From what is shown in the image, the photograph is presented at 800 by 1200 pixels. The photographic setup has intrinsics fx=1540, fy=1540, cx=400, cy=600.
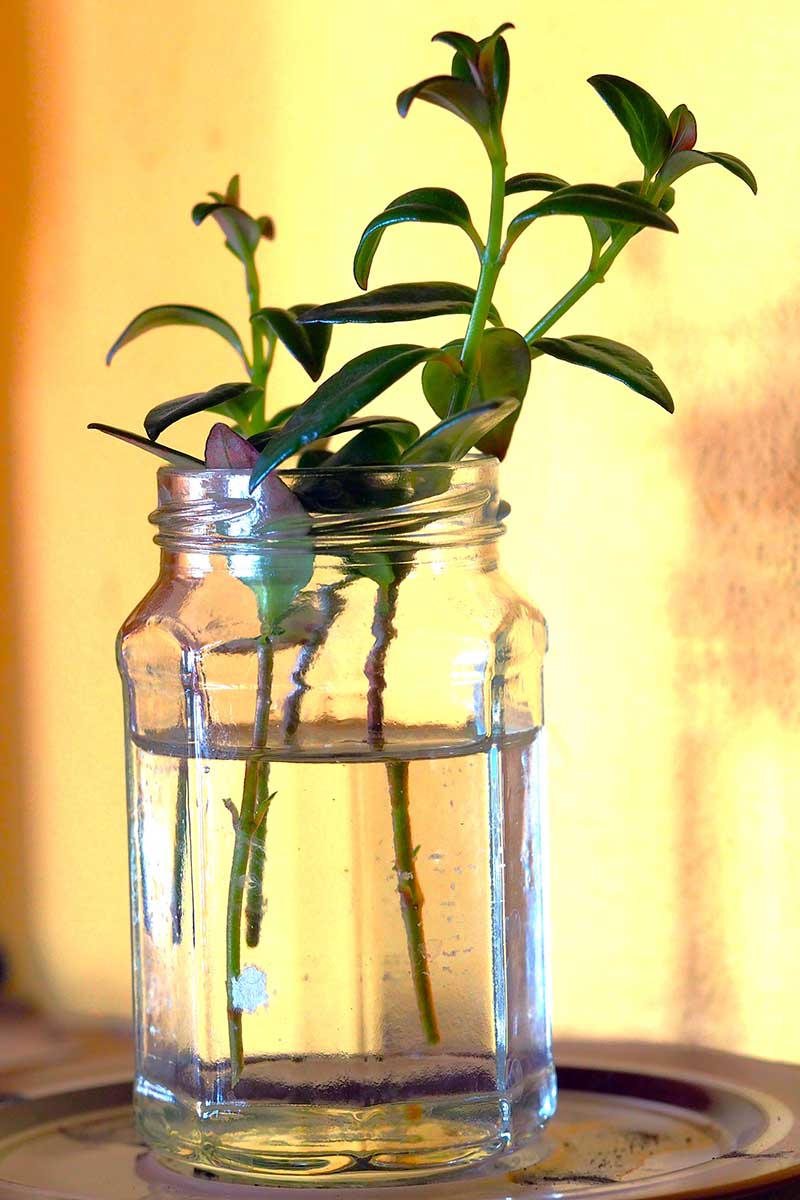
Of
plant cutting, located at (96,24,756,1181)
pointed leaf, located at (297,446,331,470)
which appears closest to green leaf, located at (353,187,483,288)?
plant cutting, located at (96,24,756,1181)

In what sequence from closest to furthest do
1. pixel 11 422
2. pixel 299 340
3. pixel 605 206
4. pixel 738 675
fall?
pixel 605 206 → pixel 299 340 → pixel 738 675 → pixel 11 422

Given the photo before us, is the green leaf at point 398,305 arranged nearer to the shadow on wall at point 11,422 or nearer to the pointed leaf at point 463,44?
the pointed leaf at point 463,44

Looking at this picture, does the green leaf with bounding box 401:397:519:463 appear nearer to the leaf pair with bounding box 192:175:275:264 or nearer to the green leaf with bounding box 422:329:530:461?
the green leaf with bounding box 422:329:530:461

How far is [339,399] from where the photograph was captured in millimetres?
547

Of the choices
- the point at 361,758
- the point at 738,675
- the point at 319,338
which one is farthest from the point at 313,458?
the point at 738,675

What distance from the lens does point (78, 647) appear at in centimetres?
98

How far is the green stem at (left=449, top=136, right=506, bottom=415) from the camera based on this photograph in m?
0.55

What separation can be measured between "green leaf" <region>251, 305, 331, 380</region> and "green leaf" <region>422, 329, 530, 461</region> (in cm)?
6

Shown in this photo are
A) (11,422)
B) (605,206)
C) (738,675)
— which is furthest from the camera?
(11,422)


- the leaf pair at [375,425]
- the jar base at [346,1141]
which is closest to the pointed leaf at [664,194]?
the leaf pair at [375,425]

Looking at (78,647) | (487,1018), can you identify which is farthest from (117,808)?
(487,1018)

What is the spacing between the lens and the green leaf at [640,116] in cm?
57

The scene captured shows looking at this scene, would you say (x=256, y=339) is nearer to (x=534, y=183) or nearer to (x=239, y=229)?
(x=239, y=229)

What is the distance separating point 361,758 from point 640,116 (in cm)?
26
